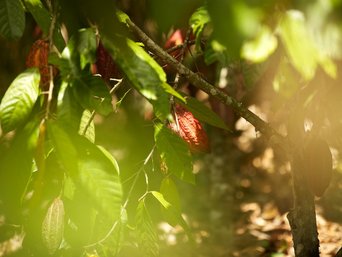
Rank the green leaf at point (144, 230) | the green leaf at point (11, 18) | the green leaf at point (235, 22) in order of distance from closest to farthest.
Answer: the green leaf at point (235, 22)
the green leaf at point (11, 18)
the green leaf at point (144, 230)

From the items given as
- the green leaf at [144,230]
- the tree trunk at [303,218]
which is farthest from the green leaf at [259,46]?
the tree trunk at [303,218]

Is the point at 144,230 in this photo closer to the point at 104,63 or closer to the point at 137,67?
the point at 104,63

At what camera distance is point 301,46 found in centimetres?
49

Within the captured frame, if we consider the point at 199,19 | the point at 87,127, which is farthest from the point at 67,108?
the point at 199,19

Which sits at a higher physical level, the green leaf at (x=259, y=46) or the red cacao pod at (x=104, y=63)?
the green leaf at (x=259, y=46)

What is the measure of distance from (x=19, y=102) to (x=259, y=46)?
0.38 meters

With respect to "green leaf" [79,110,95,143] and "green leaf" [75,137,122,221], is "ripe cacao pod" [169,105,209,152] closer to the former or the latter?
"green leaf" [79,110,95,143]

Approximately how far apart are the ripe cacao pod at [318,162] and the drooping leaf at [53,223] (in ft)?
2.02

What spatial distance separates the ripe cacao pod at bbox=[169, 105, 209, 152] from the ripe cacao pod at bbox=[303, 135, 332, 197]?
279 millimetres

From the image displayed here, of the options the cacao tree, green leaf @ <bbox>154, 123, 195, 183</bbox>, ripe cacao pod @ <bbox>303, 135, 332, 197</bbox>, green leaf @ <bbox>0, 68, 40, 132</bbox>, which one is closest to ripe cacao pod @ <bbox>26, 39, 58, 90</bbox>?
the cacao tree

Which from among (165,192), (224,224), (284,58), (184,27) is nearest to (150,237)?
(165,192)

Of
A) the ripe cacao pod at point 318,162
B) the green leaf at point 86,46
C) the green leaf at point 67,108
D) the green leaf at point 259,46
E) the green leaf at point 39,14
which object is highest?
the green leaf at point 259,46

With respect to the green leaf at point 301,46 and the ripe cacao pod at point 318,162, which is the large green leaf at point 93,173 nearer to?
the green leaf at point 301,46

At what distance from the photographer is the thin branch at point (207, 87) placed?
942 mm
